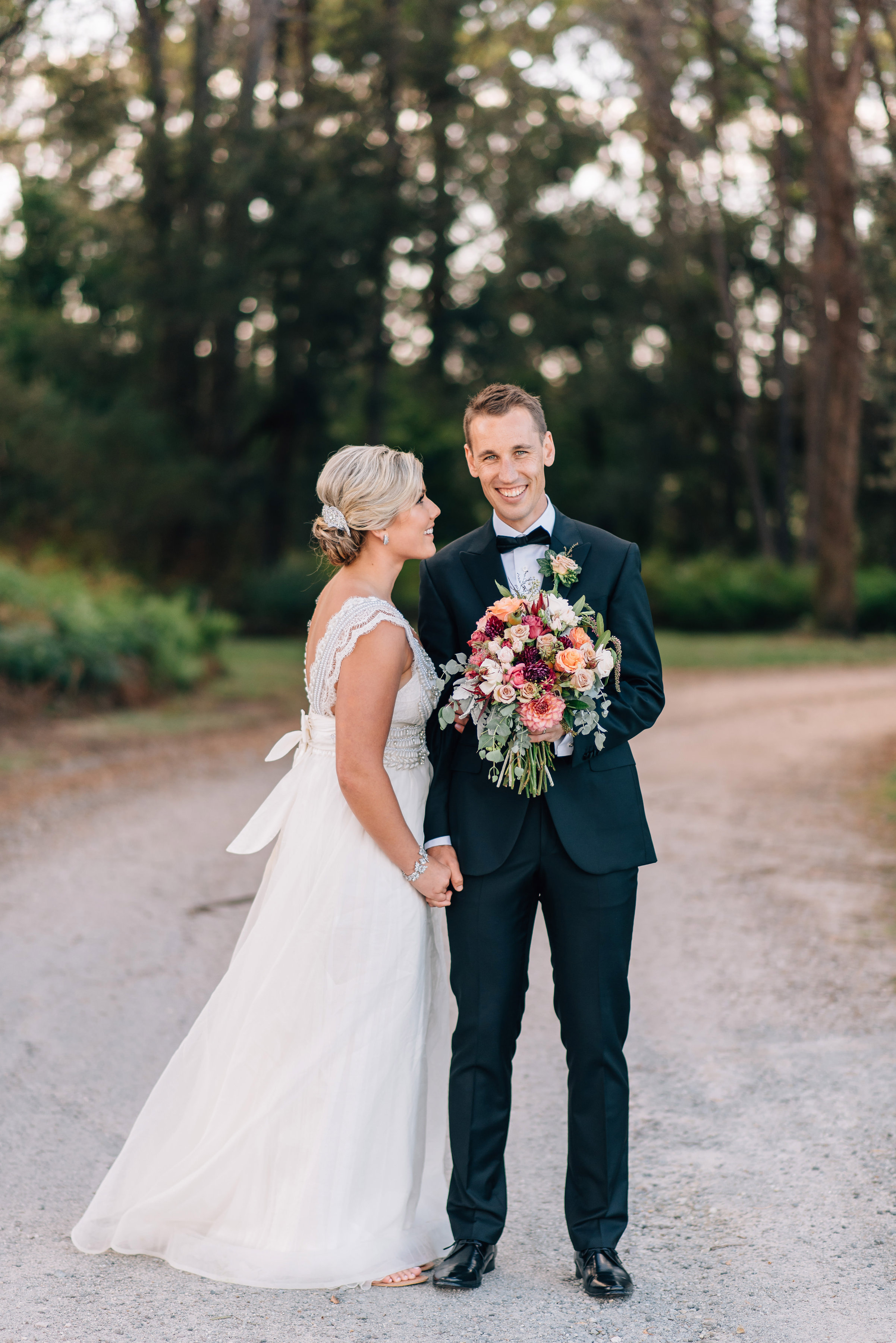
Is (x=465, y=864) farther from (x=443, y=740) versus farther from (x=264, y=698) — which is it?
(x=264, y=698)

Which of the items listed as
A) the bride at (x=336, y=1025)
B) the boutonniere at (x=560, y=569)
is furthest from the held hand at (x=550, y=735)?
the bride at (x=336, y=1025)

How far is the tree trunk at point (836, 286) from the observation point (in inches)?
876

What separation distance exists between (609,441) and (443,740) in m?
38.0

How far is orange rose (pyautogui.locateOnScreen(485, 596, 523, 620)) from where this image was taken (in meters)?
3.27

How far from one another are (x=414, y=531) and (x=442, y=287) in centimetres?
3194

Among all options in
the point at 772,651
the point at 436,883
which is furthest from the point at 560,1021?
the point at 772,651

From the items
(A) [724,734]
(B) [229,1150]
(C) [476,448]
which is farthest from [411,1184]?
(A) [724,734]

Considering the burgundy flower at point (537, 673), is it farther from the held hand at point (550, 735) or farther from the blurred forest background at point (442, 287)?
the blurred forest background at point (442, 287)

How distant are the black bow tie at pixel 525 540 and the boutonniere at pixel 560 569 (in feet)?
0.38

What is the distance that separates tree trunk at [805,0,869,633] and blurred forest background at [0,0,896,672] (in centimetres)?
8

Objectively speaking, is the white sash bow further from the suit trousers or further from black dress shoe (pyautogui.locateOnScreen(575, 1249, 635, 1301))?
black dress shoe (pyautogui.locateOnScreen(575, 1249, 635, 1301))

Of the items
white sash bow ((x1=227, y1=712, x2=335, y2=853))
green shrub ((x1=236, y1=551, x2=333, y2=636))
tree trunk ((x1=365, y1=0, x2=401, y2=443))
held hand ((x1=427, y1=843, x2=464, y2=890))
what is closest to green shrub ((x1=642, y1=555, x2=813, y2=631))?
green shrub ((x1=236, y1=551, x2=333, y2=636))

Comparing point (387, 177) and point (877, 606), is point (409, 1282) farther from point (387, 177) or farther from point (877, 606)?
point (387, 177)

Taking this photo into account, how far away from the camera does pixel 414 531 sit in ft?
11.9
